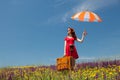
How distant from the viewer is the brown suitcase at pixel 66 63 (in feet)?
51.3

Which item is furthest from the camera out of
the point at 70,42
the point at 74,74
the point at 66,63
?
the point at 70,42

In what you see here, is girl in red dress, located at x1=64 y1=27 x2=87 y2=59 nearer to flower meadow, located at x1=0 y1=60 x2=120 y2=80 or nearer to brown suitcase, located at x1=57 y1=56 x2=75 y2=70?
brown suitcase, located at x1=57 y1=56 x2=75 y2=70

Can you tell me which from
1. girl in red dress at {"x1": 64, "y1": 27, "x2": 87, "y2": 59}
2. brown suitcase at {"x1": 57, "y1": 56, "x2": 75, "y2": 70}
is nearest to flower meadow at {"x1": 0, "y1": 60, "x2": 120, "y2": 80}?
brown suitcase at {"x1": 57, "y1": 56, "x2": 75, "y2": 70}

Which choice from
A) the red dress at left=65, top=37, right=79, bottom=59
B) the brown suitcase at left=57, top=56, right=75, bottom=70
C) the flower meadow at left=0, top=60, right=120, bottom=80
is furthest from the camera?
the red dress at left=65, top=37, right=79, bottom=59

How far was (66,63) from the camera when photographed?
51.5 ft

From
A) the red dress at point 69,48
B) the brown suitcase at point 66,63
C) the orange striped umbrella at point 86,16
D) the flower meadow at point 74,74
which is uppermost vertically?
the orange striped umbrella at point 86,16

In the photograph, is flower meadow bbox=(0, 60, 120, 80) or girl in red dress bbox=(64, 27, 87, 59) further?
girl in red dress bbox=(64, 27, 87, 59)

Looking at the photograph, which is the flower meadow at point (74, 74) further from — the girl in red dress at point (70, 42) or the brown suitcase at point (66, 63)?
the girl in red dress at point (70, 42)

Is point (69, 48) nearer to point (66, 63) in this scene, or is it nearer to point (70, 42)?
point (70, 42)

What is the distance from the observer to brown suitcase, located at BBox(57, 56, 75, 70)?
15633 millimetres

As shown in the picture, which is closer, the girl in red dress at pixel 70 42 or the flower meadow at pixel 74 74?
the flower meadow at pixel 74 74

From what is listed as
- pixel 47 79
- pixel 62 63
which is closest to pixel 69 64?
pixel 62 63

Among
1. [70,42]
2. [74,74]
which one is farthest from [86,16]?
[74,74]

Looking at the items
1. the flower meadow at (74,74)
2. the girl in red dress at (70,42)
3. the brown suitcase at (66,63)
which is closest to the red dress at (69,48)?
the girl in red dress at (70,42)
